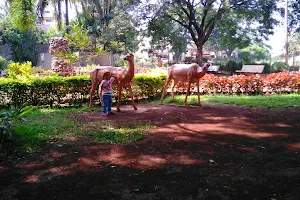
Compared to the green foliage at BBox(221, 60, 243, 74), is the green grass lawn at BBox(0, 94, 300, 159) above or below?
below

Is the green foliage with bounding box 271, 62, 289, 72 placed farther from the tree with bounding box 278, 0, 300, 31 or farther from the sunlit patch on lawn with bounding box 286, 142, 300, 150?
the sunlit patch on lawn with bounding box 286, 142, 300, 150

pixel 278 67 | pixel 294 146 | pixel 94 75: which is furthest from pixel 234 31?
pixel 294 146

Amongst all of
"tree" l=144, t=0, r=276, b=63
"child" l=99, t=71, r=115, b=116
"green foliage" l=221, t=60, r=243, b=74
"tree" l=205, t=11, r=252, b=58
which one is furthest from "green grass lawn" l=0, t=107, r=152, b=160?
"green foliage" l=221, t=60, r=243, b=74

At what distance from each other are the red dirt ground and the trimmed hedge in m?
4.14

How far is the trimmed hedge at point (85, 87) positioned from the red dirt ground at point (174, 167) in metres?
4.14

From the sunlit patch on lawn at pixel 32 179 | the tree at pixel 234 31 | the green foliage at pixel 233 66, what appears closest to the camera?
A: the sunlit patch on lawn at pixel 32 179

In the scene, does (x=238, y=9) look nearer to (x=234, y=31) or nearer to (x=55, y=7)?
(x=234, y=31)

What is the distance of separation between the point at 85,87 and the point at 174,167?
6.18 metres

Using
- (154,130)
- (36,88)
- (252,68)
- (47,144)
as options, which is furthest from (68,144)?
(252,68)

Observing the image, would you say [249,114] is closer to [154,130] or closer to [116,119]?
[154,130]

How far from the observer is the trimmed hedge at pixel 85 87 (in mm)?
8844

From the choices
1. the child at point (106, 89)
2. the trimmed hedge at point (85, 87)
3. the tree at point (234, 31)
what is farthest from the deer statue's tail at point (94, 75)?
the tree at point (234, 31)

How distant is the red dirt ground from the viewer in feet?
10.8

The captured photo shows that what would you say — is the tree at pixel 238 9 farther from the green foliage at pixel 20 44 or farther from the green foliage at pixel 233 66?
the green foliage at pixel 20 44
